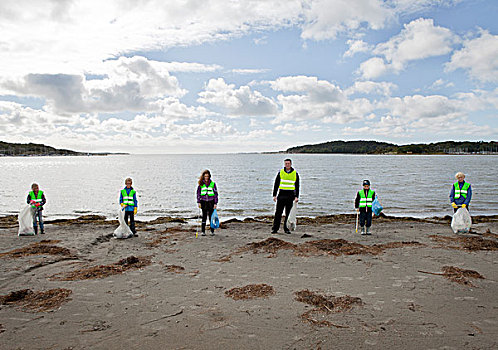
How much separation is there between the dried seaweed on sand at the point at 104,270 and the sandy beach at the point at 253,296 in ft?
0.12

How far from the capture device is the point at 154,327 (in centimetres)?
468

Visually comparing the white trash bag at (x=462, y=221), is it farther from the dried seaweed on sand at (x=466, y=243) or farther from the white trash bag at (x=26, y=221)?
the white trash bag at (x=26, y=221)

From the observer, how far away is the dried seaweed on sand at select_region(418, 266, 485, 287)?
6.36m

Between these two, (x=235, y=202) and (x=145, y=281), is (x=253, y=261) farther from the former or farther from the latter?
(x=235, y=202)

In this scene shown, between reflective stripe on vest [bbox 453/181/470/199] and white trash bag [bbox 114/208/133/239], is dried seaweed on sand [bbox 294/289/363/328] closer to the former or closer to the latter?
white trash bag [bbox 114/208/133/239]

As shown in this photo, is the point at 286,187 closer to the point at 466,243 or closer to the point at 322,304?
the point at 466,243

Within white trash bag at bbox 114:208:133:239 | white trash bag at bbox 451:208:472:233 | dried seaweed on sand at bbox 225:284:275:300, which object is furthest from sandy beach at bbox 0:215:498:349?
white trash bag at bbox 451:208:472:233

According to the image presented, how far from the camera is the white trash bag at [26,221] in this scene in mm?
12203

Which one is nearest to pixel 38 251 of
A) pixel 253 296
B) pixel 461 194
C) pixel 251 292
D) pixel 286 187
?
pixel 251 292

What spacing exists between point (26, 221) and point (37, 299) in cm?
799

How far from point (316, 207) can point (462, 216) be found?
1267 cm

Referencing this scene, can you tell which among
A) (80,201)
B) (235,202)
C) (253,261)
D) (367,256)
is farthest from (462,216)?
(80,201)

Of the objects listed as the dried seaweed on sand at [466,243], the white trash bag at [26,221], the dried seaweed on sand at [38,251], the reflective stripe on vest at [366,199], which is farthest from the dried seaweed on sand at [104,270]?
the dried seaweed on sand at [466,243]

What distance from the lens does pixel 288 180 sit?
11461 millimetres
